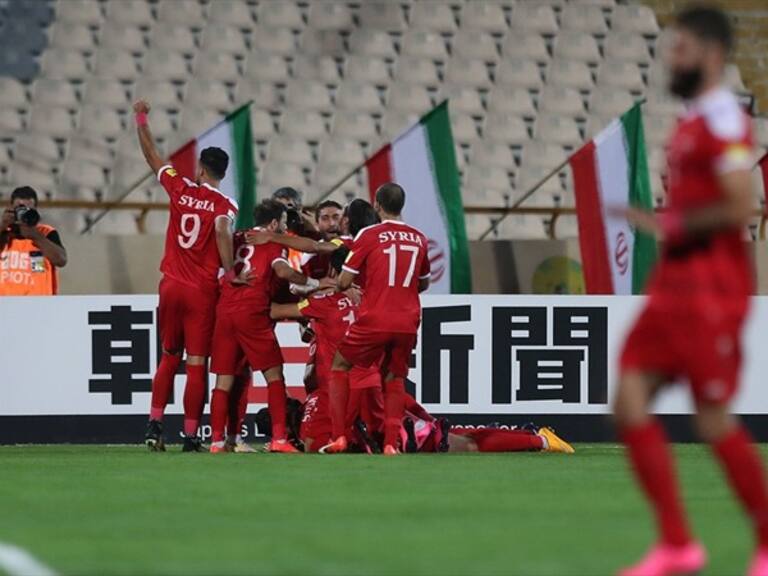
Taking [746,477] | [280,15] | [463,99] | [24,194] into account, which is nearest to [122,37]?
[280,15]

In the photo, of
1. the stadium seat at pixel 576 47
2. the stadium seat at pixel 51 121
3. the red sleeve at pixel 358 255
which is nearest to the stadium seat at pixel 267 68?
the stadium seat at pixel 51 121

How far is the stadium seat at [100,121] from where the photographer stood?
20906 millimetres

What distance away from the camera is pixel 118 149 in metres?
20.8

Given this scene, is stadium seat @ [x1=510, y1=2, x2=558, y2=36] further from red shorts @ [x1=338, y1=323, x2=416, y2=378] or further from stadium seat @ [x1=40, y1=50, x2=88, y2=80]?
red shorts @ [x1=338, y1=323, x2=416, y2=378]

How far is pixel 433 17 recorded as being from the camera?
22797mm

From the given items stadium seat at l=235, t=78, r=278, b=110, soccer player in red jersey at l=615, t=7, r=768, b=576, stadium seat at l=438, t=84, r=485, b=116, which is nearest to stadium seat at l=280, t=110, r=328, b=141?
stadium seat at l=235, t=78, r=278, b=110

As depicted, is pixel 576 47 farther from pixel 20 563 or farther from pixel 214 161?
pixel 20 563

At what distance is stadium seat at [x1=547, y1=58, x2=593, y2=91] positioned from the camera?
74.1 feet

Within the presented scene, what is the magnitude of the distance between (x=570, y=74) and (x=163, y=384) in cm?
1116

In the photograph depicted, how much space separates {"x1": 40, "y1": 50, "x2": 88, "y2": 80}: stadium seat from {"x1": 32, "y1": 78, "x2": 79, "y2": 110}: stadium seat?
0.12 m

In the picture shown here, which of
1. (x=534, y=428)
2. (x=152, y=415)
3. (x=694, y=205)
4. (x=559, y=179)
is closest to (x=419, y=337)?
(x=534, y=428)

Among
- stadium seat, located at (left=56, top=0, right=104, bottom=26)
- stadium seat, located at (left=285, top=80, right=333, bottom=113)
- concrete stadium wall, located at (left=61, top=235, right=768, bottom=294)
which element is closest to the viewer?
concrete stadium wall, located at (left=61, top=235, right=768, bottom=294)

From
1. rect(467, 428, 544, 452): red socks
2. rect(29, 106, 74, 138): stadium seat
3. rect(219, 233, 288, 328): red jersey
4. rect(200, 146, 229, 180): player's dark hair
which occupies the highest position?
rect(29, 106, 74, 138): stadium seat

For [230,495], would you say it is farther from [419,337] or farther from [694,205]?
[419,337]
